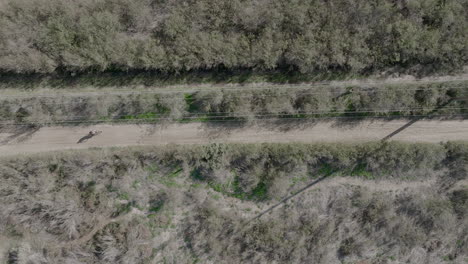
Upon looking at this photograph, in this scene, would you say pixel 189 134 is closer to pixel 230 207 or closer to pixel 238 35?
pixel 230 207

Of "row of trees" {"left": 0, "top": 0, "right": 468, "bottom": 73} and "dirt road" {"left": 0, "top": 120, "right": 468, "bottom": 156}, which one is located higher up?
"row of trees" {"left": 0, "top": 0, "right": 468, "bottom": 73}

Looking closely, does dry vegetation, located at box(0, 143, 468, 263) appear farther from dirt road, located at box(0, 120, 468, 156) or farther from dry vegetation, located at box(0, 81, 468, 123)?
dry vegetation, located at box(0, 81, 468, 123)

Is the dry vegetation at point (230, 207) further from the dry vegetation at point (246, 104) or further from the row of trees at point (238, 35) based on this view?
the row of trees at point (238, 35)

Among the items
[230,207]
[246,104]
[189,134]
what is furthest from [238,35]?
[230,207]

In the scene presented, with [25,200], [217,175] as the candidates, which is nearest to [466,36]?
[217,175]

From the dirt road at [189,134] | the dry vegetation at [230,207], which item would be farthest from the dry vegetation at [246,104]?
the dry vegetation at [230,207]

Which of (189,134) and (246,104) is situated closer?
(246,104)

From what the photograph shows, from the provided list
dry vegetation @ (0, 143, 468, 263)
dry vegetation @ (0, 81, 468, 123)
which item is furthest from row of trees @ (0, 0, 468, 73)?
dry vegetation @ (0, 143, 468, 263)
